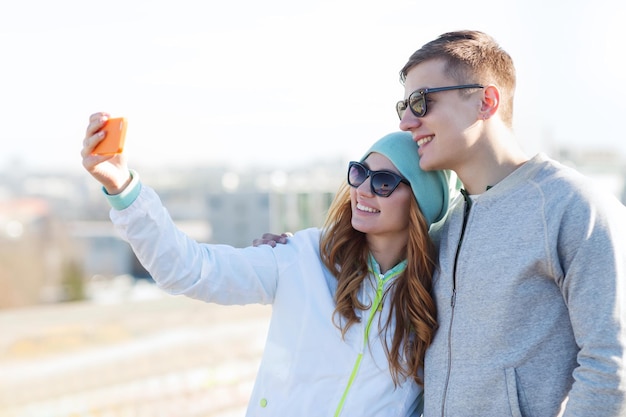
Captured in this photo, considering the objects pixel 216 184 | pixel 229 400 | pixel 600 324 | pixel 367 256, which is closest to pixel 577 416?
pixel 600 324

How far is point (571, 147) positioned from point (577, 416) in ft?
214

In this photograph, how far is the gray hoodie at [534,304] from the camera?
1.86 m

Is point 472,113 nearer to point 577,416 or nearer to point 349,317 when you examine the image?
point 349,317

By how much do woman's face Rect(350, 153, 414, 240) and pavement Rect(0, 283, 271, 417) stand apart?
3.05 m

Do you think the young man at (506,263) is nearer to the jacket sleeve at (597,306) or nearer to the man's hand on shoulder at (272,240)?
the jacket sleeve at (597,306)

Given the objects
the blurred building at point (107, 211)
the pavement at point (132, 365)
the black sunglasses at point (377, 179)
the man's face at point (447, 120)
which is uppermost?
the man's face at point (447, 120)

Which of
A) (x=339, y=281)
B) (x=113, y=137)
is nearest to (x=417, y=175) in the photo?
(x=339, y=281)

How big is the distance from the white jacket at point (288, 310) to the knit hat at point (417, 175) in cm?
20

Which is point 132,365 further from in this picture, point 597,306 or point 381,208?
point 597,306

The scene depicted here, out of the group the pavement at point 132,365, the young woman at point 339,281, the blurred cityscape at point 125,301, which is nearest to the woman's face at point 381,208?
the young woman at point 339,281

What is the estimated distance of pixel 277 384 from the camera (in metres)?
2.23

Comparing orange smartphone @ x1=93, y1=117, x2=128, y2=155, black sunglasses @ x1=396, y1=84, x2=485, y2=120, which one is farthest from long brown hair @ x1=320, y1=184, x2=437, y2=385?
orange smartphone @ x1=93, y1=117, x2=128, y2=155

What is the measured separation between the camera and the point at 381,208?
2340 mm

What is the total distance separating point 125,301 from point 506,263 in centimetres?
1160
